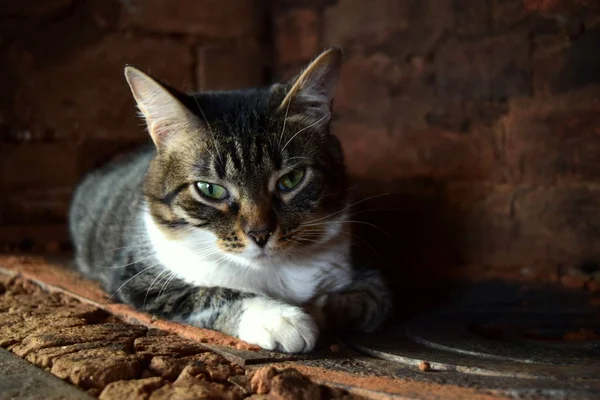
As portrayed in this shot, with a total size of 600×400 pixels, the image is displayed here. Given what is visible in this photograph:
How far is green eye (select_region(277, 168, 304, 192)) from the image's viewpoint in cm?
200

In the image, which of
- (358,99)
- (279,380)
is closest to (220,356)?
(279,380)

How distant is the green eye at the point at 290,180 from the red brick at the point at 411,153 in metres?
0.96

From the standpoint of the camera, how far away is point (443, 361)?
5.54 ft

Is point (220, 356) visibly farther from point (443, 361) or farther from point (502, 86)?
point (502, 86)

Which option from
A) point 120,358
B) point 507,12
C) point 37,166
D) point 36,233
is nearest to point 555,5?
point 507,12

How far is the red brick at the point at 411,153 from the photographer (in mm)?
2707

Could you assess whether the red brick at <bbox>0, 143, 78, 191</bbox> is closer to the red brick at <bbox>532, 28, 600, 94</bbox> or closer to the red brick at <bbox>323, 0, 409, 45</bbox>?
the red brick at <bbox>323, 0, 409, 45</bbox>

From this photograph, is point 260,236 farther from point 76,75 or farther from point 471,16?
point 76,75

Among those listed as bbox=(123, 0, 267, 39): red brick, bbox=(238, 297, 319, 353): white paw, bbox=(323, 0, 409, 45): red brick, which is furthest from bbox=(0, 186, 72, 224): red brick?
bbox=(238, 297, 319, 353): white paw

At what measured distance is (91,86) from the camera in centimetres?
336

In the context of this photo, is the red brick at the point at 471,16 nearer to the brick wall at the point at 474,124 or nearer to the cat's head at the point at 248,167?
the brick wall at the point at 474,124

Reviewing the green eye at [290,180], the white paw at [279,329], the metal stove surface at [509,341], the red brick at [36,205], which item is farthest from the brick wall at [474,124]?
the red brick at [36,205]

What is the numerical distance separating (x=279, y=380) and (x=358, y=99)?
1.86 meters

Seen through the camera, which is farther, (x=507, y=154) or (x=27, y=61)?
(x=27, y=61)
